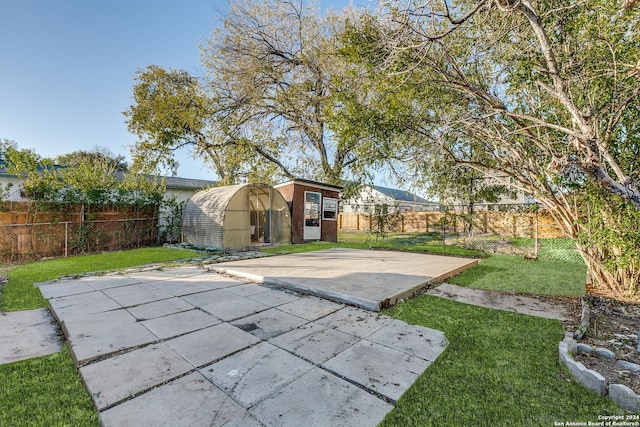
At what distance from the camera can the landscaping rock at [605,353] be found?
7.09 feet

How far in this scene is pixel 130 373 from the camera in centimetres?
196

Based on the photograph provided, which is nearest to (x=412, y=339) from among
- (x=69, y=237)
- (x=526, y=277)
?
(x=526, y=277)

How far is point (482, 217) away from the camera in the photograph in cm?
1506

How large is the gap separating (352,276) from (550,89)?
373 centimetres

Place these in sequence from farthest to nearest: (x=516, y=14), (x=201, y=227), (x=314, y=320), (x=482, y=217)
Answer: (x=482, y=217) < (x=201, y=227) < (x=516, y=14) < (x=314, y=320)

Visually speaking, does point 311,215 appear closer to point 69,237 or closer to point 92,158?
point 69,237

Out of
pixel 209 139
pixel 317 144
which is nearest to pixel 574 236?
pixel 317 144

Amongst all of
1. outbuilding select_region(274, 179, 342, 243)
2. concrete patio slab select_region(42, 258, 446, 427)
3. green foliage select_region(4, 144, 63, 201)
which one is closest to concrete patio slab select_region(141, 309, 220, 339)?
concrete patio slab select_region(42, 258, 446, 427)

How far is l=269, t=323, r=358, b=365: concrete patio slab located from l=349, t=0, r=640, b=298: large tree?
9.87ft

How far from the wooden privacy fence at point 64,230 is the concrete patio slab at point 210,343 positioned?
7976 mm

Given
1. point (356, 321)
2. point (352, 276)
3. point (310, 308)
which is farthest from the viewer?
point (352, 276)

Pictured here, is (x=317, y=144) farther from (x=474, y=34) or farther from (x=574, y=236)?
(x=574, y=236)

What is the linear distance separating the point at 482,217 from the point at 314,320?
15.0 metres

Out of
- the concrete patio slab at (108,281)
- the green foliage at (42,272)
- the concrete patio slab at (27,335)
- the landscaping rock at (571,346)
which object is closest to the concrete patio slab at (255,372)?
the concrete patio slab at (27,335)
